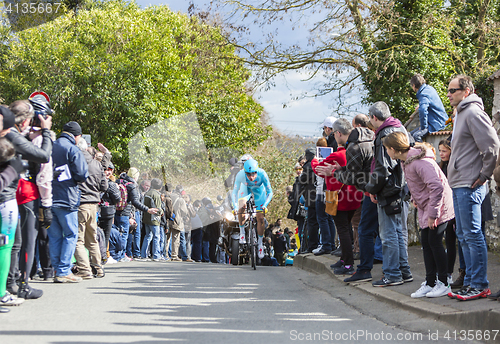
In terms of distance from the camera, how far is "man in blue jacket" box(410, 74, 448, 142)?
845 centimetres

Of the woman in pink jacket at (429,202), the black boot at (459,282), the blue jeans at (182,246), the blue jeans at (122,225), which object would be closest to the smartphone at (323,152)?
the woman in pink jacket at (429,202)

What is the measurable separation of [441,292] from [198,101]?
31445mm

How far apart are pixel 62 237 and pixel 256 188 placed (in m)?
4.53

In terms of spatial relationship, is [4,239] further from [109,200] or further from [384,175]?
[109,200]

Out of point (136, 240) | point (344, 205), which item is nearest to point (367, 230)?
point (344, 205)

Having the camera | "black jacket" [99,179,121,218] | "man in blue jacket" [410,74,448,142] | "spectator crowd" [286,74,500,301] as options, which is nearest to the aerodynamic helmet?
"spectator crowd" [286,74,500,301]

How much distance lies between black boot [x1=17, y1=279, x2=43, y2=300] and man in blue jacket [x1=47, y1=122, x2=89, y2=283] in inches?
48.3

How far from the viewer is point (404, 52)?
1744 cm

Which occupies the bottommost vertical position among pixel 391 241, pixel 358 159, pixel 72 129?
pixel 391 241

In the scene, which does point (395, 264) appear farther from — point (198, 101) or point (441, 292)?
point (198, 101)

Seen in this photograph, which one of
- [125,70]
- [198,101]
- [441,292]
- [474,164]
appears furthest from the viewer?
[198,101]

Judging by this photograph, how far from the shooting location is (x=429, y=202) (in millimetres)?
5543

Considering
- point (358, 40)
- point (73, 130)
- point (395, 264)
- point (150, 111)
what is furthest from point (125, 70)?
point (395, 264)

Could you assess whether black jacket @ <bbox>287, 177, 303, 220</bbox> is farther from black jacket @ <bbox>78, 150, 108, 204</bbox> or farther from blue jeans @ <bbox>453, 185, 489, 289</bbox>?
blue jeans @ <bbox>453, 185, 489, 289</bbox>
